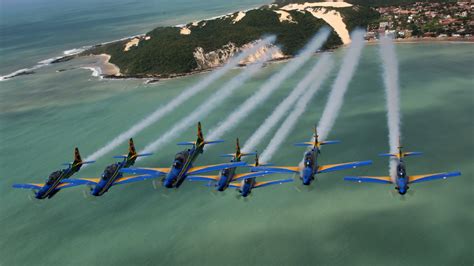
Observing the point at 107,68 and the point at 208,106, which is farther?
the point at 107,68

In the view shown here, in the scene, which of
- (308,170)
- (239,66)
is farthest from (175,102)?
(308,170)

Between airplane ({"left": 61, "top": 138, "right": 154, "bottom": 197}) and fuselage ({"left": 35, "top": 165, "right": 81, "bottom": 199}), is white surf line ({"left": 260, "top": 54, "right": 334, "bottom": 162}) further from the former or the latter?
fuselage ({"left": 35, "top": 165, "right": 81, "bottom": 199})

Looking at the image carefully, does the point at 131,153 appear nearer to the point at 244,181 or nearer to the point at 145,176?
the point at 145,176

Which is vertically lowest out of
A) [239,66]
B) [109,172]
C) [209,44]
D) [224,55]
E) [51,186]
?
[239,66]

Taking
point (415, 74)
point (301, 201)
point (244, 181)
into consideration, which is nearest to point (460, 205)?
point (301, 201)

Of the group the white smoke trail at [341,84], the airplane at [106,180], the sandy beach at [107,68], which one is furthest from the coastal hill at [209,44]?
the airplane at [106,180]

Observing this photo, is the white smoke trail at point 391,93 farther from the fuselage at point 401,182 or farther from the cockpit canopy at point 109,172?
the cockpit canopy at point 109,172

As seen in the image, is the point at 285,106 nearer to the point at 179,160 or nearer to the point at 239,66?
the point at 179,160
